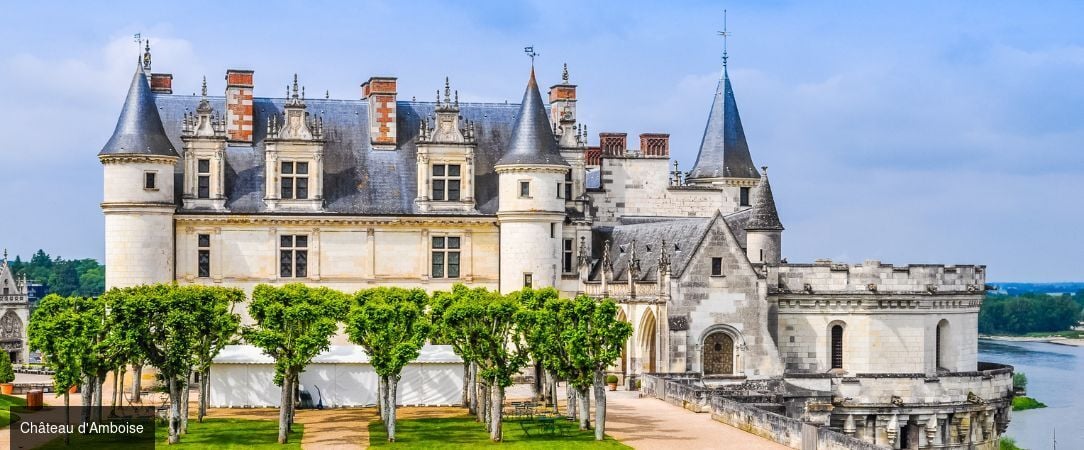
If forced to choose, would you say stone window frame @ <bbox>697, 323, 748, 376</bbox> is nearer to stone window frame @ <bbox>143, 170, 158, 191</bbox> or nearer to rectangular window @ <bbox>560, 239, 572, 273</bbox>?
rectangular window @ <bbox>560, 239, 572, 273</bbox>

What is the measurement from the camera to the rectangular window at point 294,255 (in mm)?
49375

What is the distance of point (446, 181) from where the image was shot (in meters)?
50.6

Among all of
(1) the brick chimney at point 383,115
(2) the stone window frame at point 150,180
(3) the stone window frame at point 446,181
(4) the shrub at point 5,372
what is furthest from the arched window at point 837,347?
(4) the shrub at point 5,372

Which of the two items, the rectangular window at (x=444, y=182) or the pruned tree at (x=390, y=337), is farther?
the rectangular window at (x=444, y=182)

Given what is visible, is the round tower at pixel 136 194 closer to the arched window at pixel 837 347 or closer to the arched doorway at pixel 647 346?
the arched doorway at pixel 647 346

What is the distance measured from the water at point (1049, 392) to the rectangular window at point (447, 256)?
28.2 meters

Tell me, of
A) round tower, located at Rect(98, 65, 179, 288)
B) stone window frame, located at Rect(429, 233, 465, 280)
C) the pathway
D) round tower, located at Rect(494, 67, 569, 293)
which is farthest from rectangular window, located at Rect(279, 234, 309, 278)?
the pathway

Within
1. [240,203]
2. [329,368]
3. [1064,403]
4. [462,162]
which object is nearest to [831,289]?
[462,162]

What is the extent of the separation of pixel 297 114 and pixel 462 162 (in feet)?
19.2

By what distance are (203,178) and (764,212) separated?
18.7 m

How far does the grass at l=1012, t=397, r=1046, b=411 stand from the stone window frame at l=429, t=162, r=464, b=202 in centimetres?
3881

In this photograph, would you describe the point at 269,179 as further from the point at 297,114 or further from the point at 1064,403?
the point at 1064,403

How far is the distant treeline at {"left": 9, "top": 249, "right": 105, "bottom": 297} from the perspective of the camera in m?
141

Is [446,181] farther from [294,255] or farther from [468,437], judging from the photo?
[468,437]
